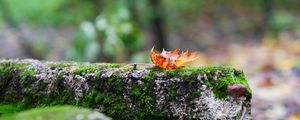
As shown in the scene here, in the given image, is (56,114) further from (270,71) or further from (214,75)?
(270,71)

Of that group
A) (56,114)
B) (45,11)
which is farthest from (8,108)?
(45,11)

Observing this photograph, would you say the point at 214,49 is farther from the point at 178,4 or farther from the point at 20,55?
the point at 20,55

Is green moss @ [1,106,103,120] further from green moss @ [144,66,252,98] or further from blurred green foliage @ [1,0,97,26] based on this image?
blurred green foliage @ [1,0,97,26]

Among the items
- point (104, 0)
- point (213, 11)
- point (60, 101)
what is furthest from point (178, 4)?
point (60, 101)

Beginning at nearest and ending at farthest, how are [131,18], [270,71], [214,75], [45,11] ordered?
[214,75] < [270,71] < [131,18] < [45,11]

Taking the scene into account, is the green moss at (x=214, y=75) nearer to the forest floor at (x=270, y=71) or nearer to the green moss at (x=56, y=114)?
the green moss at (x=56, y=114)
